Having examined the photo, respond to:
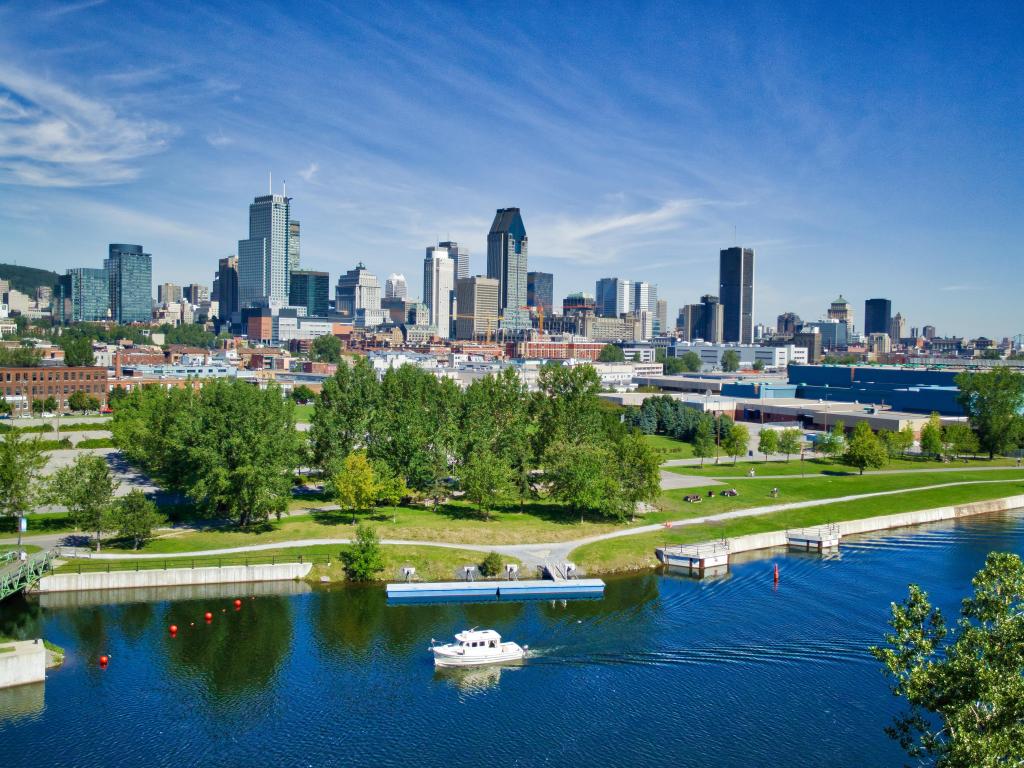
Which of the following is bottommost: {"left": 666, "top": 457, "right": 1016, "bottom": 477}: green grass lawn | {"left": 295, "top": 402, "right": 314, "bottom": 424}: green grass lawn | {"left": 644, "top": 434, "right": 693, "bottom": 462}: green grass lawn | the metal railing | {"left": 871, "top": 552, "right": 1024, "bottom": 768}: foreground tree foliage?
the metal railing

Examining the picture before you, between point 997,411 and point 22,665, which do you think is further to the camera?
point 997,411

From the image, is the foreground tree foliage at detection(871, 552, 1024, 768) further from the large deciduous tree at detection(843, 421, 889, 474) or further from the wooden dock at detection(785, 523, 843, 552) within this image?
the large deciduous tree at detection(843, 421, 889, 474)

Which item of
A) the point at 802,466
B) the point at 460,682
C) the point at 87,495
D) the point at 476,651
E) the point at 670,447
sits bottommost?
the point at 460,682

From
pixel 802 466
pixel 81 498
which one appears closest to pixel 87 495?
pixel 81 498

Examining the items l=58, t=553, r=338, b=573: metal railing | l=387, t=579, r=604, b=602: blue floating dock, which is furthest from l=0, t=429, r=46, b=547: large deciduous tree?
l=387, t=579, r=604, b=602: blue floating dock

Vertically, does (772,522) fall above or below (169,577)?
above

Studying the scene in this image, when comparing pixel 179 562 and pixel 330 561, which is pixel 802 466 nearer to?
pixel 330 561
